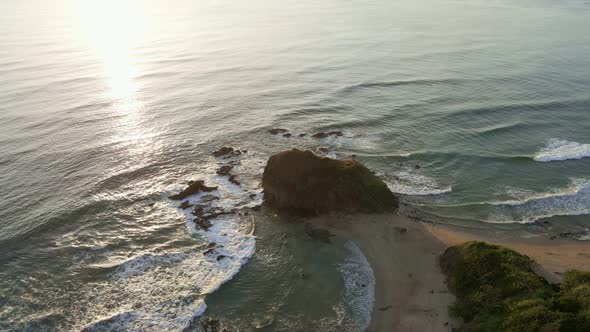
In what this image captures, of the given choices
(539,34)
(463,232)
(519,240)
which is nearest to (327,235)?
(463,232)

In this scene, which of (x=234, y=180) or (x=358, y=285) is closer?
(x=358, y=285)

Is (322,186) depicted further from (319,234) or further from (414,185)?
(414,185)

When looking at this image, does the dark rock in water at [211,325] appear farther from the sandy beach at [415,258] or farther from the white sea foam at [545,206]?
the white sea foam at [545,206]

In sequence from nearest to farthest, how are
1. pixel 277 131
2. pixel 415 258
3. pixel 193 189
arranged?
pixel 415 258 → pixel 193 189 → pixel 277 131

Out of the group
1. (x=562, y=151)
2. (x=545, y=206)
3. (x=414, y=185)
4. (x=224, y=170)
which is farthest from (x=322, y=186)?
(x=562, y=151)

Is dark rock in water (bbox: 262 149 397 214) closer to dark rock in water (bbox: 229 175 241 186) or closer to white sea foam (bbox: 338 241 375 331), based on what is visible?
white sea foam (bbox: 338 241 375 331)

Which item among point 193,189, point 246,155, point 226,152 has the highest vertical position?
point 226,152
